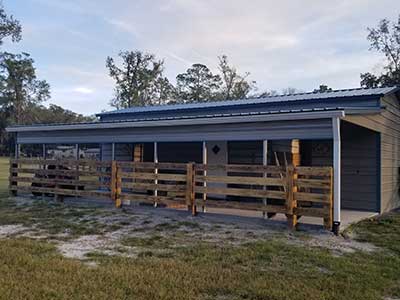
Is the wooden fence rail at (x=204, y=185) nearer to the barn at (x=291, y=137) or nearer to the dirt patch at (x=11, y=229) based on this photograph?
the barn at (x=291, y=137)

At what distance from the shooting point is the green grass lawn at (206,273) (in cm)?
414

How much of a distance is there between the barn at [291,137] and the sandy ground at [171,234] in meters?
1.00

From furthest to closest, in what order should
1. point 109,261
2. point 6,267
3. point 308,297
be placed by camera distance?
point 109,261 < point 6,267 < point 308,297

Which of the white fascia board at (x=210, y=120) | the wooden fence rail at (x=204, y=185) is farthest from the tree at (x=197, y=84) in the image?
the wooden fence rail at (x=204, y=185)

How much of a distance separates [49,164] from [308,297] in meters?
9.55

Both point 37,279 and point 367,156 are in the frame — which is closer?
point 37,279

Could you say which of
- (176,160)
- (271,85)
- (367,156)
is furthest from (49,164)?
(271,85)

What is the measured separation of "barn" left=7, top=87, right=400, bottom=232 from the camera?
27.7ft

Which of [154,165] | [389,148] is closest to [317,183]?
[154,165]

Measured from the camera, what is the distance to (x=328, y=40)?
55.4 feet

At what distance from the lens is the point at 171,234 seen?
7375mm

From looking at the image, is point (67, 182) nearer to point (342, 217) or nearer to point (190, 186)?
point (190, 186)

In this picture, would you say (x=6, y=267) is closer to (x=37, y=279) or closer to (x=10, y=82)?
(x=37, y=279)

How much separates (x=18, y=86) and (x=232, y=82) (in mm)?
32545
